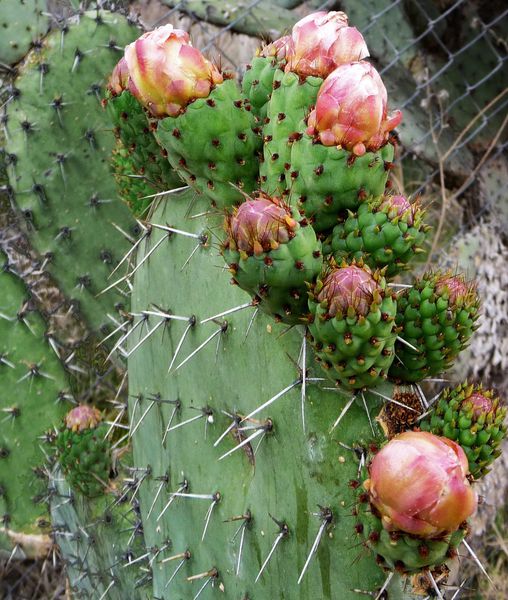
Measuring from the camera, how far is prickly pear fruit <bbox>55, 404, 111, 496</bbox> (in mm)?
1666

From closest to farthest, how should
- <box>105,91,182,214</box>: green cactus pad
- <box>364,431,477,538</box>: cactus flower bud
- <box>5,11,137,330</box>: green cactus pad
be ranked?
1. <box>364,431,477,538</box>: cactus flower bud
2. <box>105,91,182,214</box>: green cactus pad
3. <box>5,11,137,330</box>: green cactus pad

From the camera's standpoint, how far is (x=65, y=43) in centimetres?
187

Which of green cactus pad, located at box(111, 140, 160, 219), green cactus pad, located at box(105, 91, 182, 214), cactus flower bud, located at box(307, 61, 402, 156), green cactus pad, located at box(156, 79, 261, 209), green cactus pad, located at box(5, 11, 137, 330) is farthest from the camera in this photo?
green cactus pad, located at box(5, 11, 137, 330)

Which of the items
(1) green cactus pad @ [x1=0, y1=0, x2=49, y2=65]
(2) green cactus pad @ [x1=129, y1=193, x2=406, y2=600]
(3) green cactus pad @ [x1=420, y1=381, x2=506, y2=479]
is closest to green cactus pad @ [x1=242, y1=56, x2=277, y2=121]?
(2) green cactus pad @ [x1=129, y1=193, x2=406, y2=600]

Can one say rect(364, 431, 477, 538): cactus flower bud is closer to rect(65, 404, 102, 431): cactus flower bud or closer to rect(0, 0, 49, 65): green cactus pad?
rect(65, 404, 102, 431): cactus flower bud

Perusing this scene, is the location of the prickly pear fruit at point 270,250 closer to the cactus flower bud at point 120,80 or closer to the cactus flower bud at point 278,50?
the cactus flower bud at point 278,50

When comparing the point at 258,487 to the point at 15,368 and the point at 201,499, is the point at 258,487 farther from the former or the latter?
the point at 15,368

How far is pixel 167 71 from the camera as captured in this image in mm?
989

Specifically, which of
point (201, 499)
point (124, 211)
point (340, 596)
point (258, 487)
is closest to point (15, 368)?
point (124, 211)

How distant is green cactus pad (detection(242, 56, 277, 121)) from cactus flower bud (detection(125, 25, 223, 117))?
0.10m

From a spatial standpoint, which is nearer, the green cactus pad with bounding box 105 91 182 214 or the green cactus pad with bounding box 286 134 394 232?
the green cactus pad with bounding box 286 134 394 232

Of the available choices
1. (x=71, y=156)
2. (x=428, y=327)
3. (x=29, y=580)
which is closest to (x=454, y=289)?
(x=428, y=327)

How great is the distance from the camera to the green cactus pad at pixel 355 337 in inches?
32.4

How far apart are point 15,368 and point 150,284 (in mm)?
800
